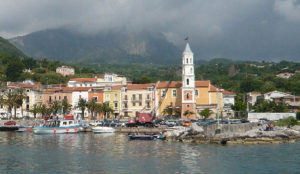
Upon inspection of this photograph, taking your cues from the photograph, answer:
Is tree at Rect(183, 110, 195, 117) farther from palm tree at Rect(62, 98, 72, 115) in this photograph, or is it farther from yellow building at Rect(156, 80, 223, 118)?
palm tree at Rect(62, 98, 72, 115)

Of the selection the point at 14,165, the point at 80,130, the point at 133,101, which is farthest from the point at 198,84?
the point at 14,165

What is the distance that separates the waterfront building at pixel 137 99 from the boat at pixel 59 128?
24478mm

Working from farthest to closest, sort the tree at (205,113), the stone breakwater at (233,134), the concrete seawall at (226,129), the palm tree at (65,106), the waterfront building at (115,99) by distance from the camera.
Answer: the waterfront building at (115,99), the palm tree at (65,106), the tree at (205,113), the concrete seawall at (226,129), the stone breakwater at (233,134)

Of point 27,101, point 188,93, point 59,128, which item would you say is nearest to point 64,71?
point 27,101

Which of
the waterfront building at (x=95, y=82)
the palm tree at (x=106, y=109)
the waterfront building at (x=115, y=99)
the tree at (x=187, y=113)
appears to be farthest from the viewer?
the waterfront building at (x=95, y=82)

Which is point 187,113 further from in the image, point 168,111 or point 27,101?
point 27,101

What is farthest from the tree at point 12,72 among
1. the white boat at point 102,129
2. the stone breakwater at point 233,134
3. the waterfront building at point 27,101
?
the stone breakwater at point 233,134

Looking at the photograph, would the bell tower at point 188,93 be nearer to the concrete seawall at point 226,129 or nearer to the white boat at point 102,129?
the white boat at point 102,129

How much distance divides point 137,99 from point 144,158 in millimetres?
58739

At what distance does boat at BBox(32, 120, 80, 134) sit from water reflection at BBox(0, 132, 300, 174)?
62.9 ft

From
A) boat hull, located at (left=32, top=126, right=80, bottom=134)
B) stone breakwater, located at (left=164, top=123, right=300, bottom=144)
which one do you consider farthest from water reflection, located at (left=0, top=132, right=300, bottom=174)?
boat hull, located at (left=32, top=126, right=80, bottom=134)

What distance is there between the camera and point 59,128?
79.7 meters

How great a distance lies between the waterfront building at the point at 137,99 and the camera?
103 meters

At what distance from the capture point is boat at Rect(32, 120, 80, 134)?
79.4m
